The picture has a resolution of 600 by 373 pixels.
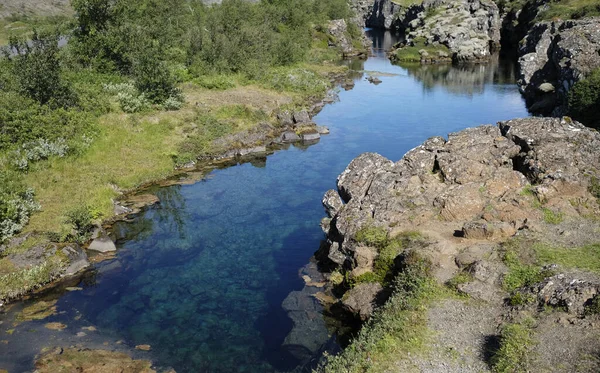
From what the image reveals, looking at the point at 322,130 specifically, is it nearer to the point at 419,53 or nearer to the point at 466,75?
the point at 466,75

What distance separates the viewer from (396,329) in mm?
19531

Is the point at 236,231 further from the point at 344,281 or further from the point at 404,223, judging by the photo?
the point at 404,223

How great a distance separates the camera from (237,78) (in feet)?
242

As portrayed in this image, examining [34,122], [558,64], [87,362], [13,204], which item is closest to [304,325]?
[87,362]

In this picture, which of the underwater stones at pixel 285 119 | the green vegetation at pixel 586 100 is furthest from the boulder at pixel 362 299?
the underwater stones at pixel 285 119

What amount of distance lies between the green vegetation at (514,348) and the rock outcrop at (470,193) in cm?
367

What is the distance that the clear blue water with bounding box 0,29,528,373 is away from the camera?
23672mm

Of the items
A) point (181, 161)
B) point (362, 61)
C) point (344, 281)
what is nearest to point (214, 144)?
point (181, 161)

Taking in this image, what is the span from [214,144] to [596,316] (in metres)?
41.9

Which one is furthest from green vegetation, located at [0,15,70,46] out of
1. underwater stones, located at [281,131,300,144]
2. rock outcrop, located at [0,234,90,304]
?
rock outcrop, located at [0,234,90,304]

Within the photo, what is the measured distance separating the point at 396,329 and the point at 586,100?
4426 centimetres

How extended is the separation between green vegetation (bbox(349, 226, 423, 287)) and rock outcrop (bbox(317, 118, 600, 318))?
37 centimetres

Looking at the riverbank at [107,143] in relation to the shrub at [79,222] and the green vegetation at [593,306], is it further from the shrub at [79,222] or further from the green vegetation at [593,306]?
the green vegetation at [593,306]

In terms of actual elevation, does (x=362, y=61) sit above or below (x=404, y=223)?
above
